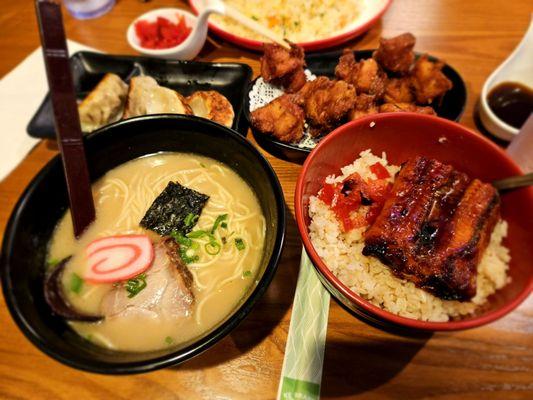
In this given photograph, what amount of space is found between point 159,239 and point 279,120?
2.87 ft

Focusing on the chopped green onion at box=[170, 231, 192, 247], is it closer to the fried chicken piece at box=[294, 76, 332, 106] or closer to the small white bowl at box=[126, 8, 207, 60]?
the fried chicken piece at box=[294, 76, 332, 106]

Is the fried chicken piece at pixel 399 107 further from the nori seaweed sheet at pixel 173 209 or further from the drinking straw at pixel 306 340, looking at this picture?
the nori seaweed sheet at pixel 173 209

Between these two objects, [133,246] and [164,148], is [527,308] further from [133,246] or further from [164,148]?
[164,148]

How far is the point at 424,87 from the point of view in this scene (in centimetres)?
202

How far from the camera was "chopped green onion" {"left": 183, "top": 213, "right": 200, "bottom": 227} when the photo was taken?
5.27 feet

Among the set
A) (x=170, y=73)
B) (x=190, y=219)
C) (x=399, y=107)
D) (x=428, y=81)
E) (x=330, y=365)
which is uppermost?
(x=428, y=81)

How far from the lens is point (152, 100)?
2.09m

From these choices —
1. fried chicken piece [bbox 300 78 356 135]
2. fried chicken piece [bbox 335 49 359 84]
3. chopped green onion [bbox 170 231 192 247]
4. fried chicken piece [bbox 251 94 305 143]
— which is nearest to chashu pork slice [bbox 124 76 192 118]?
fried chicken piece [bbox 251 94 305 143]

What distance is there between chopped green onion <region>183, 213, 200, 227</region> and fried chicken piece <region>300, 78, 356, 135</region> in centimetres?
88

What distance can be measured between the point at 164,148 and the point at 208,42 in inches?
52.5

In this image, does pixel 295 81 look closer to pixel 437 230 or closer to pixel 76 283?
pixel 437 230

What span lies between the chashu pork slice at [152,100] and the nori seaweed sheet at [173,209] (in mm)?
570

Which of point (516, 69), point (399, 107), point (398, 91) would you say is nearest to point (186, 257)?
point (399, 107)

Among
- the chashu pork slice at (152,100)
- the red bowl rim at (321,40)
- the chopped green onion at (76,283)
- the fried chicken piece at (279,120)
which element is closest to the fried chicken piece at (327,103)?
the fried chicken piece at (279,120)
